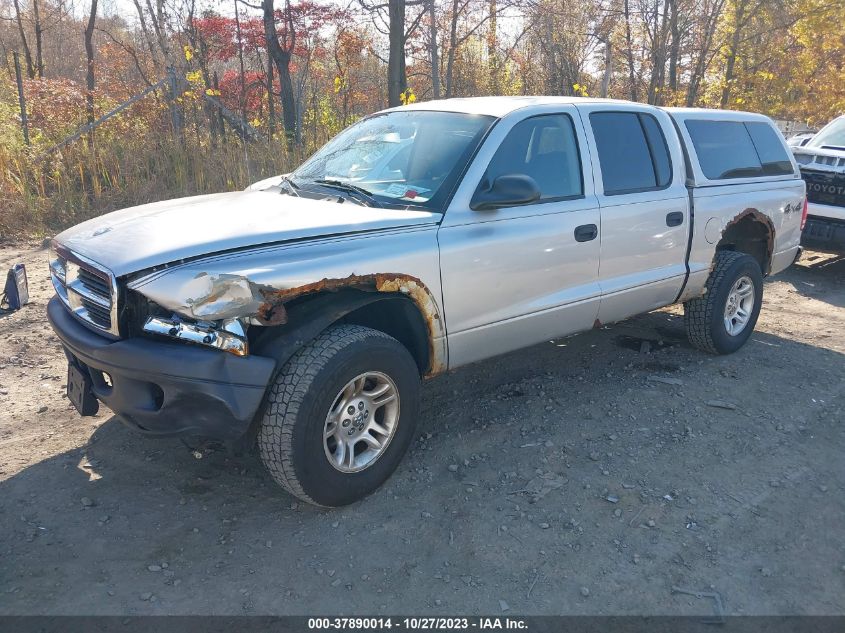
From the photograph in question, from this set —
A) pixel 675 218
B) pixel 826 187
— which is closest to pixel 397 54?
pixel 826 187

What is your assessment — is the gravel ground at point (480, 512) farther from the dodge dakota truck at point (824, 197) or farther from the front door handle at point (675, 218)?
the dodge dakota truck at point (824, 197)

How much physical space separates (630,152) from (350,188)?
2.04m

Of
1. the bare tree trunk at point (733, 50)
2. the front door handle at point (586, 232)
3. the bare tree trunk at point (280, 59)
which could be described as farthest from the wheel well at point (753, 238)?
the bare tree trunk at point (733, 50)

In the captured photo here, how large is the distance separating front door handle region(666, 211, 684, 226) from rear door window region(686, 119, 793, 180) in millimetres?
528

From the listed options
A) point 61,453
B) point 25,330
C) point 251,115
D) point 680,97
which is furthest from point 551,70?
point 61,453

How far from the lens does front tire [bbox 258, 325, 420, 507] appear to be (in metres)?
2.90

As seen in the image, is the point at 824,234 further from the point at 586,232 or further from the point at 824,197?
the point at 586,232

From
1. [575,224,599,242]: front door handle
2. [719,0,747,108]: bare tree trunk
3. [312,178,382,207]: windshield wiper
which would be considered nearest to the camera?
[312,178,382,207]: windshield wiper

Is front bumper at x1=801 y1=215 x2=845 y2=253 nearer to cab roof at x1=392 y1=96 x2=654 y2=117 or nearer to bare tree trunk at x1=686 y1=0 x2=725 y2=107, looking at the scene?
cab roof at x1=392 y1=96 x2=654 y2=117

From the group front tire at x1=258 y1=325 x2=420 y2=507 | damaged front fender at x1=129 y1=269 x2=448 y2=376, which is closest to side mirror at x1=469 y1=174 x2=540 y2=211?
front tire at x1=258 y1=325 x2=420 y2=507

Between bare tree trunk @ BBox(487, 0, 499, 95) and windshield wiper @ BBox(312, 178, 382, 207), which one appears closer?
windshield wiper @ BBox(312, 178, 382, 207)

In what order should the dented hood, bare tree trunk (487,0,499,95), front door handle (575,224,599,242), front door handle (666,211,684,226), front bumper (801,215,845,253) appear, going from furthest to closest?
1. bare tree trunk (487,0,499,95)
2. front bumper (801,215,845,253)
3. front door handle (666,211,684,226)
4. front door handle (575,224,599,242)
5. the dented hood

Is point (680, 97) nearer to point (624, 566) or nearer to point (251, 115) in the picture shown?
point (251, 115)
